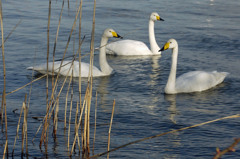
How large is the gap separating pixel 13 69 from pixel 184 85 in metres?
3.96

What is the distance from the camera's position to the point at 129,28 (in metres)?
16.3

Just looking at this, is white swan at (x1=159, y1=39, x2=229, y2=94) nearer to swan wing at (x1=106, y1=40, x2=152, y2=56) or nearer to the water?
the water

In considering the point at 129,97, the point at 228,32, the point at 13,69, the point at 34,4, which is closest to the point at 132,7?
the point at 34,4

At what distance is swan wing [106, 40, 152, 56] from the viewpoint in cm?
1380

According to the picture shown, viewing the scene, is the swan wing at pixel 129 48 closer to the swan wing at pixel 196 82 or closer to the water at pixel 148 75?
the water at pixel 148 75

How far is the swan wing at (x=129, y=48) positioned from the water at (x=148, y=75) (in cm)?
26

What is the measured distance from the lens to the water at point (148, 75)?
7.18 metres

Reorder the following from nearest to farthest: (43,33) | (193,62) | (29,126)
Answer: (29,126), (193,62), (43,33)

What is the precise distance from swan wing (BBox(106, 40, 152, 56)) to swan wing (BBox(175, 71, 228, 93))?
3.44m

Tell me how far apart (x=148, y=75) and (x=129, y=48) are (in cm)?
243

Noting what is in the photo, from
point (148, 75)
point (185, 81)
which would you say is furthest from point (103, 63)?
point (185, 81)

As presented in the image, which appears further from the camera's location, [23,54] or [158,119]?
[23,54]

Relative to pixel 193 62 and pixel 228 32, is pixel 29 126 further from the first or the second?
pixel 228 32

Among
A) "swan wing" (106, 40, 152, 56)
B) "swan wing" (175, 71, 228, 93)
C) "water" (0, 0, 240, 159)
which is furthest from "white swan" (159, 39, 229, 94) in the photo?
"swan wing" (106, 40, 152, 56)
